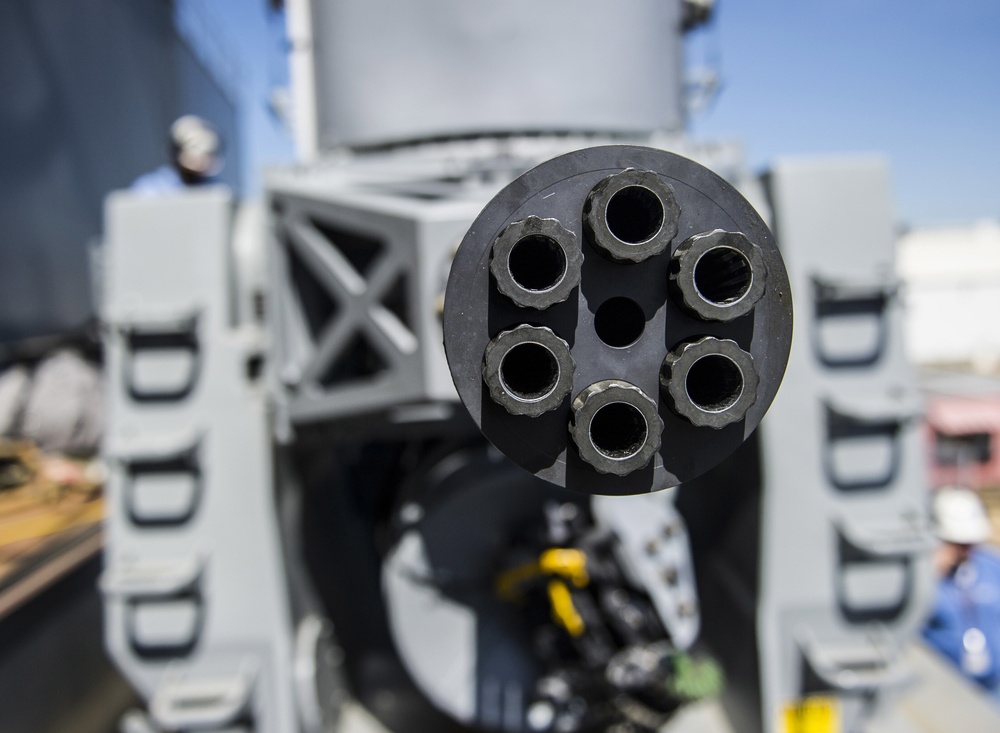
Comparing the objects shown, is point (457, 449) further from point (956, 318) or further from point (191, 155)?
point (956, 318)

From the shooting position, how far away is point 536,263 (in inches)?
35.7

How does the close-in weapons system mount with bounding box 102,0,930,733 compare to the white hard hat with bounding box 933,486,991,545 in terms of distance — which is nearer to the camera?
the close-in weapons system mount with bounding box 102,0,930,733

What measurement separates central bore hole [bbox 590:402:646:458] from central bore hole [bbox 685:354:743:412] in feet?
0.24

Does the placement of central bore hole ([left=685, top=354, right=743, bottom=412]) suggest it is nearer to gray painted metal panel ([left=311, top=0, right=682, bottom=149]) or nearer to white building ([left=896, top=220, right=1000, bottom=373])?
gray painted metal panel ([left=311, top=0, right=682, bottom=149])

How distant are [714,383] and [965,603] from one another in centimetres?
488

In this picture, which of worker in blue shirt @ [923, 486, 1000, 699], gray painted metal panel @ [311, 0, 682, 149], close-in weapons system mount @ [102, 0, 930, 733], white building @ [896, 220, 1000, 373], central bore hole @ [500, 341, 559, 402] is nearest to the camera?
central bore hole @ [500, 341, 559, 402]

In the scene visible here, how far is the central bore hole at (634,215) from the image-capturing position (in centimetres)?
89

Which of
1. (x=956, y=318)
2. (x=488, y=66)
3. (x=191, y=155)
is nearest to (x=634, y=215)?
(x=488, y=66)

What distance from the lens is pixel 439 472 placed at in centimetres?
253

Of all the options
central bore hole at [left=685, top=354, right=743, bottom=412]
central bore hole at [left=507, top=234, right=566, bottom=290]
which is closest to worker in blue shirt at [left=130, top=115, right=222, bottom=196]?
central bore hole at [left=507, top=234, right=566, bottom=290]

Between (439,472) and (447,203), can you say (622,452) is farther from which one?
Answer: (439,472)

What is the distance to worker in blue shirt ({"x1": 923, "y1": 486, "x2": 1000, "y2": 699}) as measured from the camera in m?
4.55

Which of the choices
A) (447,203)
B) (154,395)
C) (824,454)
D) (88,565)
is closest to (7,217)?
(88,565)

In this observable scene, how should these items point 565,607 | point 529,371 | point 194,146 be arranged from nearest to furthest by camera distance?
point 529,371
point 565,607
point 194,146
